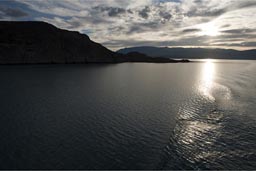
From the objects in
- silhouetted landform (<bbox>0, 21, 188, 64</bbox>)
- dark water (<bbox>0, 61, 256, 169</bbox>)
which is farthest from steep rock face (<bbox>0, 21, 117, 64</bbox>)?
dark water (<bbox>0, 61, 256, 169</bbox>)

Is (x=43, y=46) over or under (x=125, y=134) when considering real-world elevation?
over

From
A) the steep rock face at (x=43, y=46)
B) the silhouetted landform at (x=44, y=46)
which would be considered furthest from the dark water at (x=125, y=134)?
the steep rock face at (x=43, y=46)

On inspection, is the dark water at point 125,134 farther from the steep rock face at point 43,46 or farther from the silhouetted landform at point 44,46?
Answer: the steep rock face at point 43,46

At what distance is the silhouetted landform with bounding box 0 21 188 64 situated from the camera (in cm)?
10694

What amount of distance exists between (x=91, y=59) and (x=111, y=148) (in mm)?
129497

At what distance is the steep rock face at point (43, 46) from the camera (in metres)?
107

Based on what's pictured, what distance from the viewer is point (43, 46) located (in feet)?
395

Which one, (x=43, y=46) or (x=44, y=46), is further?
(x=44, y=46)

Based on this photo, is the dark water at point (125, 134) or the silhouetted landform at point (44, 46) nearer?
the dark water at point (125, 134)

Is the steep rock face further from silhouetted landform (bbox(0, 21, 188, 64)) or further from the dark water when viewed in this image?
the dark water

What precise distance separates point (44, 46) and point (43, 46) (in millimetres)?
643

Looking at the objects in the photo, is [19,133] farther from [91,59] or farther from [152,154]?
[91,59]

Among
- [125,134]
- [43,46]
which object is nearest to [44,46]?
[43,46]

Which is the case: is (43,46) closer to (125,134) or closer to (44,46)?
(44,46)
